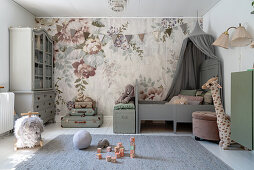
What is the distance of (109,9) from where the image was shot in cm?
416

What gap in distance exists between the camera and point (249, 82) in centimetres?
208

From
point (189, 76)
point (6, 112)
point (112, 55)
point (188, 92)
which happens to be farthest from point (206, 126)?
point (6, 112)

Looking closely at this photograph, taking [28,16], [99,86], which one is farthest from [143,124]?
[28,16]

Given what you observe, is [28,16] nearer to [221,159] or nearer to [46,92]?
[46,92]

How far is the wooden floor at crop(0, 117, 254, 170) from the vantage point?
2.33m

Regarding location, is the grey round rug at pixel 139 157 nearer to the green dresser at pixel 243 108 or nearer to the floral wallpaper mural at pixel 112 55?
the green dresser at pixel 243 108

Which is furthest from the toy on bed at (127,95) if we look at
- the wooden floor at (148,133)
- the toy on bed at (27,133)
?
the toy on bed at (27,133)

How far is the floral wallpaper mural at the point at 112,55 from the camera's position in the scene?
4.66 meters

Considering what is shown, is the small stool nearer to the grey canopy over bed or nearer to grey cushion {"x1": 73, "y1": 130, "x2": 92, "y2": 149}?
the grey canopy over bed

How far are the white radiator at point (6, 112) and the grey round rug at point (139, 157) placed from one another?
826 mm

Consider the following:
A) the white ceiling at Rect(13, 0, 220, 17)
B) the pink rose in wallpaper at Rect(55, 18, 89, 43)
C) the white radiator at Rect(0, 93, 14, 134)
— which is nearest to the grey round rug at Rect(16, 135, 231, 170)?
the white radiator at Rect(0, 93, 14, 134)

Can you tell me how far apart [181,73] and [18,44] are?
11.2ft

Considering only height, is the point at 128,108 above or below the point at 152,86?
below

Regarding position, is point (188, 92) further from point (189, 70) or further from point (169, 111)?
point (169, 111)
